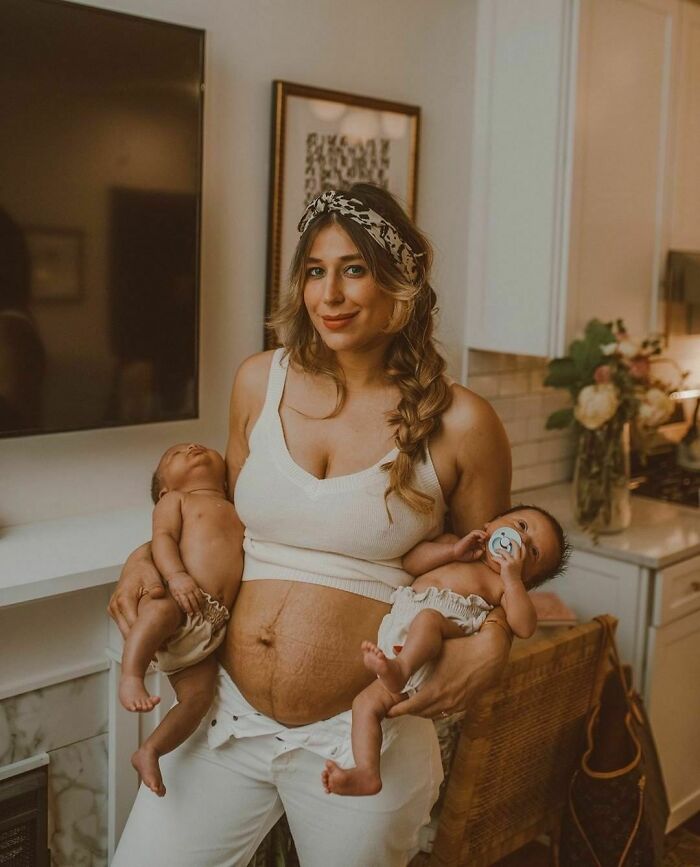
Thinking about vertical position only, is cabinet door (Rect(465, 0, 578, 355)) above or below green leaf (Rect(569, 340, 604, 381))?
above

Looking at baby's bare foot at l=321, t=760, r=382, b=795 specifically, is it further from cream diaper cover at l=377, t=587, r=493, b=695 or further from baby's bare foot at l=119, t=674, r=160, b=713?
baby's bare foot at l=119, t=674, r=160, b=713

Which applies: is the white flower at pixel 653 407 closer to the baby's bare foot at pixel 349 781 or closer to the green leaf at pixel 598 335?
the green leaf at pixel 598 335

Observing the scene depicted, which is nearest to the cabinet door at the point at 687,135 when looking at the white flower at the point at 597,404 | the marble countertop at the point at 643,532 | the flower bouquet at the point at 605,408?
the flower bouquet at the point at 605,408

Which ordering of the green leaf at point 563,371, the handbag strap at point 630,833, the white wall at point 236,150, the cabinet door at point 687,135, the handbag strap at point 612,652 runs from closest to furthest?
the white wall at point 236,150 → the handbag strap at point 630,833 → the handbag strap at point 612,652 → the green leaf at point 563,371 → the cabinet door at point 687,135

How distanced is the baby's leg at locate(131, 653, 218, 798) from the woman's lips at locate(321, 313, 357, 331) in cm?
59

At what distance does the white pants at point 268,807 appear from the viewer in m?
1.47

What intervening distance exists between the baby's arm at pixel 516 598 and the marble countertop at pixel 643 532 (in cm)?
128

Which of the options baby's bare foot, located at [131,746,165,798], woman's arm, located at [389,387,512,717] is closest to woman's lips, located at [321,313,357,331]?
woman's arm, located at [389,387,512,717]

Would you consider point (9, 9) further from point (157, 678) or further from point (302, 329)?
point (157, 678)

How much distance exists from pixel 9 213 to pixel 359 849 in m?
1.34

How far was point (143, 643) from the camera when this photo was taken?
1.43 metres

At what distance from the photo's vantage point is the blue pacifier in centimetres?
152

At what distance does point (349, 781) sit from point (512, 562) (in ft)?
1.40

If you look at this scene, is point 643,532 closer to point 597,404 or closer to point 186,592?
point 597,404
